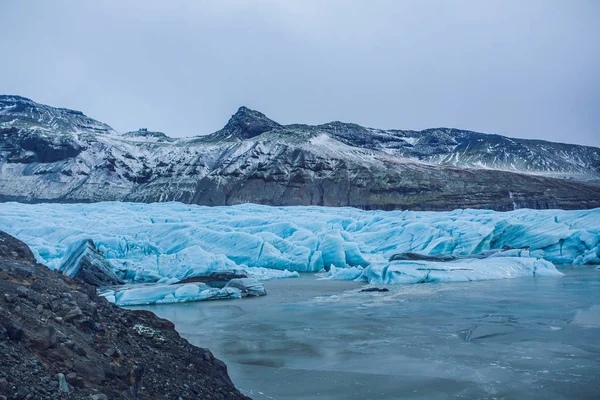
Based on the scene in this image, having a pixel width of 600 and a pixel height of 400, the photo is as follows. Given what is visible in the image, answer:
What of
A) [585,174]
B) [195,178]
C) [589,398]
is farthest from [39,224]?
[585,174]

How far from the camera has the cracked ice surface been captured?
17031 mm

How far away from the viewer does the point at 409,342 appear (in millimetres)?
7746

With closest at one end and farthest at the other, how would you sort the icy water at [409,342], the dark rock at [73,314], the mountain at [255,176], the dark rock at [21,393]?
the dark rock at [21,393], the dark rock at [73,314], the icy water at [409,342], the mountain at [255,176]

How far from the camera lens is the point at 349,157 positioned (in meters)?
62.8

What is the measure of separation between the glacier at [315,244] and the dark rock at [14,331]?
41.3 ft

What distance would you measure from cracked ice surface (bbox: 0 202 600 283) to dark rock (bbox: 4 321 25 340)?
42.3ft

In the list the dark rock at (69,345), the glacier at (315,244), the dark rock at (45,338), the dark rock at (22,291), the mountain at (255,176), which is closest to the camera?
the dark rock at (45,338)

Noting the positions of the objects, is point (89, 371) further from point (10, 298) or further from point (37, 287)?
point (37, 287)

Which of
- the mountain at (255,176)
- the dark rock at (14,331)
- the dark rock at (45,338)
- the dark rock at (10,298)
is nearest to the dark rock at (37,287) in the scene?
the dark rock at (10,298)

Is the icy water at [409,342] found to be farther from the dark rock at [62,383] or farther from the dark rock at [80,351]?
the dark rock at [62,383]

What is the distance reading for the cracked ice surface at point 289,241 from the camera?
55.9 feet

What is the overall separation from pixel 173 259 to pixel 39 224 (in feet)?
23.9

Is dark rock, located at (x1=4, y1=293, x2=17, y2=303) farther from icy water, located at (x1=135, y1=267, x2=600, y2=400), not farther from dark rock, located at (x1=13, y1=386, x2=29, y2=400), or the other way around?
icy water, located at (x1=135, y1=267, x2=600, y2=400)

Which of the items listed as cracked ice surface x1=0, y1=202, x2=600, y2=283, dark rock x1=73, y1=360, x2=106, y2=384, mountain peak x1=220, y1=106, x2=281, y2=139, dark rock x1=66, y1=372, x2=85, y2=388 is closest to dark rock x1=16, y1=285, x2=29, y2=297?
dark rock x1=73, y1=360, x2=106, y2=384
